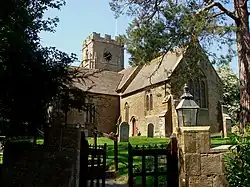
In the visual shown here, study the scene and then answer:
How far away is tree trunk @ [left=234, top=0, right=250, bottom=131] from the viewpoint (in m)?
10.7

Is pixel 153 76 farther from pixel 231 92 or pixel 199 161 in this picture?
pixel 199 161

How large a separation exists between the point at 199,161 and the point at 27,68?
12.4 feet

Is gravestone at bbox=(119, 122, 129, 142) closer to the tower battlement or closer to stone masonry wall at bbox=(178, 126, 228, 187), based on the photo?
stone masonry wall at bbox=(178, 126, 228, 187)

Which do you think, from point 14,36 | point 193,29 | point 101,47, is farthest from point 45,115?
point 101,47

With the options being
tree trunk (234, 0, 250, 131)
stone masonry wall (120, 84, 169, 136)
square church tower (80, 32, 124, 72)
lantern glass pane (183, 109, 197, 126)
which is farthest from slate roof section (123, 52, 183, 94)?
lantern glass pane (183, 109, 197, 126)

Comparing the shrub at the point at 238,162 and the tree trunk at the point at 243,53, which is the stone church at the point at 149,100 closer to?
the tree trunk at the point at 243,53

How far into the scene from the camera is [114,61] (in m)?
53.0

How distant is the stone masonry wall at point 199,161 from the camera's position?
536cm

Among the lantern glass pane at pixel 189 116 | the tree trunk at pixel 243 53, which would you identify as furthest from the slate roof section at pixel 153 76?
the lantern glass pane at pixel 189 116

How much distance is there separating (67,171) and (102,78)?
32817 millimetres

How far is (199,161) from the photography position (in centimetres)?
540

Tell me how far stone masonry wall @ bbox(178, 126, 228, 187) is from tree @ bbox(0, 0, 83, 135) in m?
2.81

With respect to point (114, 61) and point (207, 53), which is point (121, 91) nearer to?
point (114, 61)

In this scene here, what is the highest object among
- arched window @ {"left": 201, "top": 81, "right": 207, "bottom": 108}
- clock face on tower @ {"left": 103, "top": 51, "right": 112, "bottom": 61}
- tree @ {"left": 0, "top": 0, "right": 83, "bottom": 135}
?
clock face on tower @ {"left": 103, "top": 51, "right": 112, "bottom": 61}
